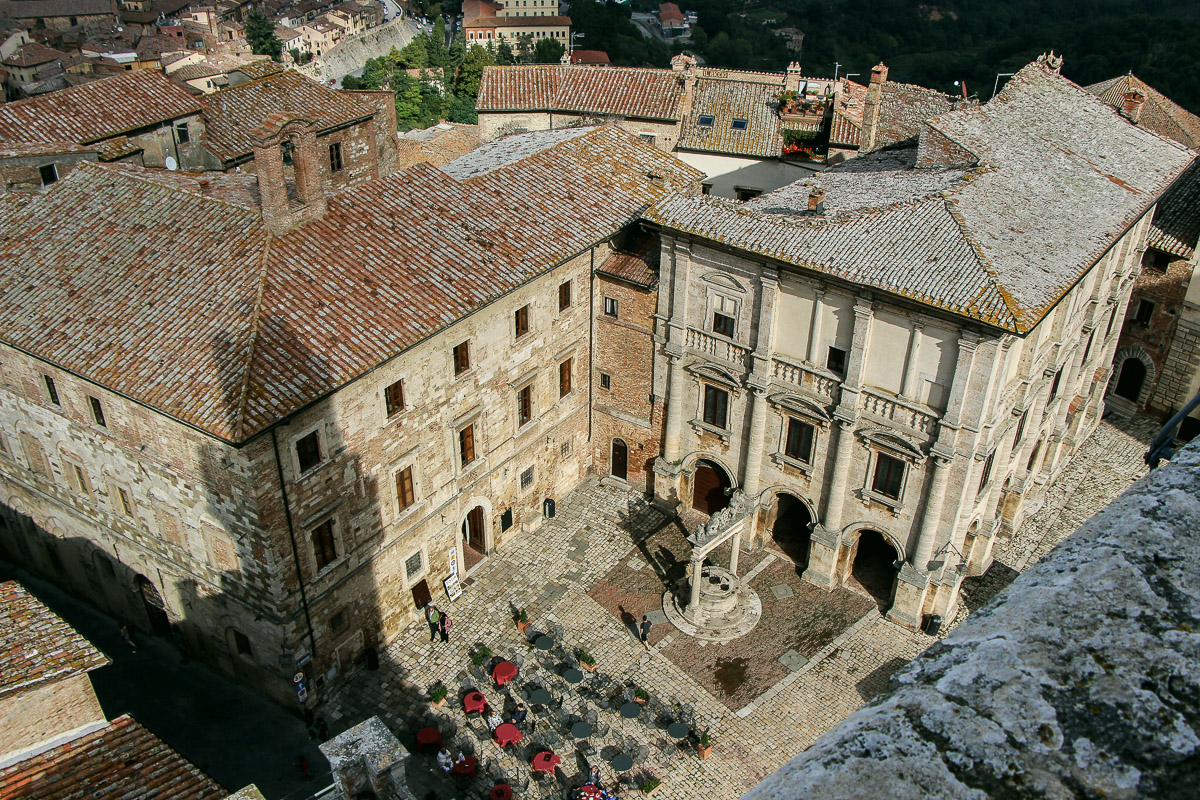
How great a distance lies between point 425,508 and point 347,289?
8.74m

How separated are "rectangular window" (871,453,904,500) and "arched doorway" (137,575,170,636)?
86.1 feet

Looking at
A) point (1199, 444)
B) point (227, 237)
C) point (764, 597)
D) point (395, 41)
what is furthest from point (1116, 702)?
point (395, 41)

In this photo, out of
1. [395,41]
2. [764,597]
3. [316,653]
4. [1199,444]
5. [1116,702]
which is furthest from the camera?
[395,41]

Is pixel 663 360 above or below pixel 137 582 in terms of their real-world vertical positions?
above

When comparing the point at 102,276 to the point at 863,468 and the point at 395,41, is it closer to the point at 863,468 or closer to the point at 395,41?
the point at 863,468

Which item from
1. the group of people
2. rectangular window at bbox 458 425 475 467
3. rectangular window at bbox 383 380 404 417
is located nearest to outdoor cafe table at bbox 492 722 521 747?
the group of people

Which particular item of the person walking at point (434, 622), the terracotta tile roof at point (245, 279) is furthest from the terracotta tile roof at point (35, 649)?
the person walking at point (434, 622)

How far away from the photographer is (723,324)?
38.6m

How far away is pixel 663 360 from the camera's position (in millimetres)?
40812

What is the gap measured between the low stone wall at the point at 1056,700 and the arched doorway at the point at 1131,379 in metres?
50.8

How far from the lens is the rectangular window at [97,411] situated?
32.1 metres

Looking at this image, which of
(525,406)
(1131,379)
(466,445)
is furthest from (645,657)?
(1131,379)

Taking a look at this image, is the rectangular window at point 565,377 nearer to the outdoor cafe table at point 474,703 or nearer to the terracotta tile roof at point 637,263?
the terracotta tile roof at point 637,263

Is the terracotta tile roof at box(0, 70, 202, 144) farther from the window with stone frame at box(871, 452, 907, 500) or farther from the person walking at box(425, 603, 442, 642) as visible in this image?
the window with stone frame at box(871, 452, 907, 500)
